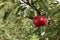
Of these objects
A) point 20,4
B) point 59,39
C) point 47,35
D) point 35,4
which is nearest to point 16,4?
point 20,4

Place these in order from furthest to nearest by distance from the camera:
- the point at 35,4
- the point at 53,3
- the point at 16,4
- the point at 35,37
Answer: the point at 53,3
the point at 35,4
the point at 16,4
the point at 35,37

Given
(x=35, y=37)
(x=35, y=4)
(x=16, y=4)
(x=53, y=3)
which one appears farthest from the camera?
(x=53, y=3)

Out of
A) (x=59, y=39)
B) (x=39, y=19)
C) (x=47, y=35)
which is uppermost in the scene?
(x=39, y=19)

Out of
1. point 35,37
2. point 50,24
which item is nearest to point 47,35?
point 50,24

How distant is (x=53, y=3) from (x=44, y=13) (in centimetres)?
22

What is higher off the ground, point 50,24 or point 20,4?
point 20,4

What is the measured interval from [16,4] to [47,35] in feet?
0.97

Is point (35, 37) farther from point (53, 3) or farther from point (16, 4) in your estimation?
point (53, 3)

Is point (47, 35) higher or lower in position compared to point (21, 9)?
lower

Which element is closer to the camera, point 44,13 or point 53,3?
point 44,13

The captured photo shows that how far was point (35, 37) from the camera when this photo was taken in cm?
123

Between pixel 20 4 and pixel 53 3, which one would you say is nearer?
pixel 20 4

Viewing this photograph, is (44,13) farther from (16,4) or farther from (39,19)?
(16,4)

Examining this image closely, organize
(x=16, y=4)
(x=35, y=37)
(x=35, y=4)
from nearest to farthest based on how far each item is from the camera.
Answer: (x=35, y=37), (x=16, y=4), (x=35, y=4)
